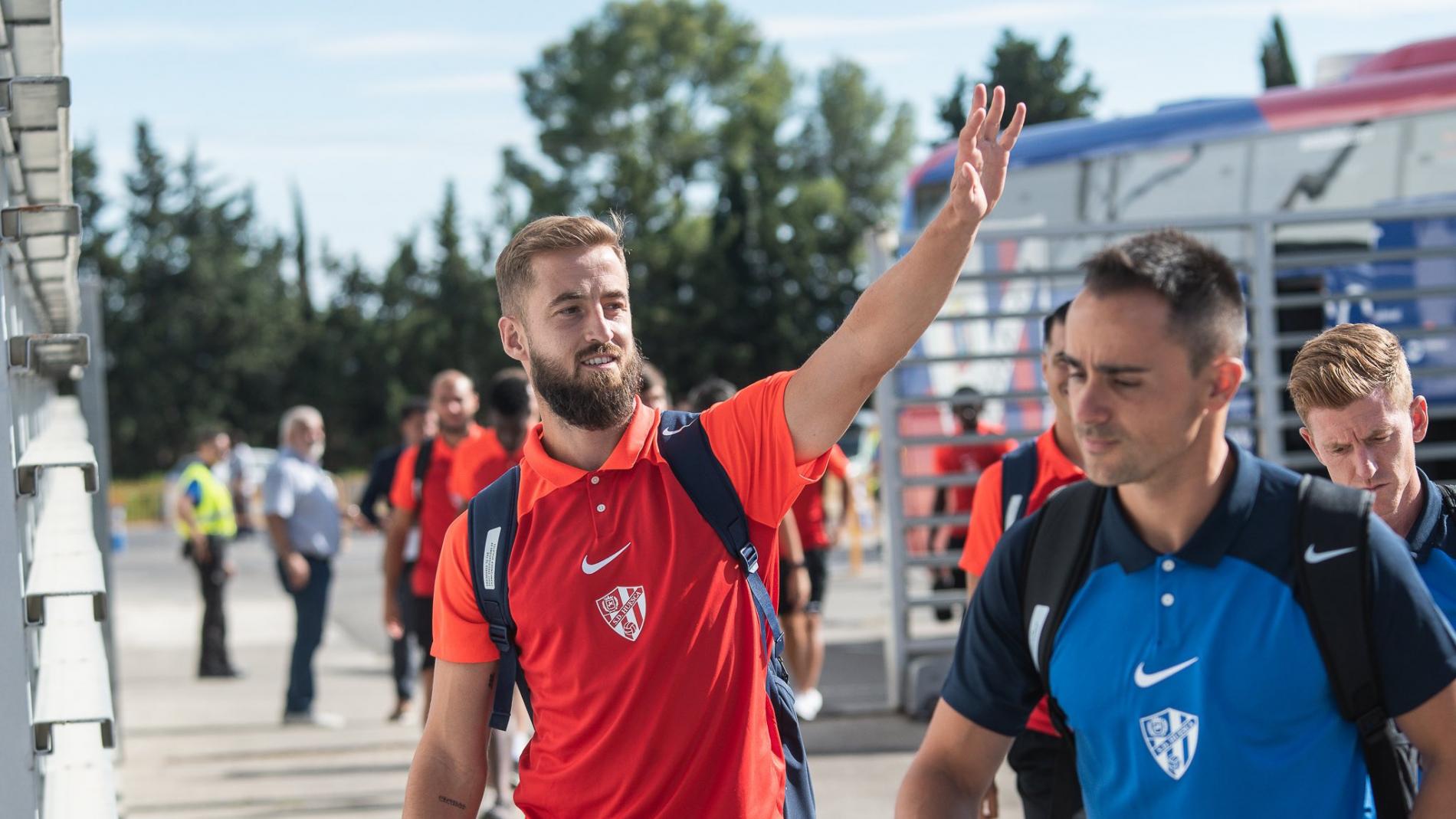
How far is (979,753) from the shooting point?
2408 millimetres

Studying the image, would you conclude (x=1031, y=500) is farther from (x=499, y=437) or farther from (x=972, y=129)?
(x=499, y=437)

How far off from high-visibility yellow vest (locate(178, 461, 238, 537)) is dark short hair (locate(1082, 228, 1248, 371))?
12.1m

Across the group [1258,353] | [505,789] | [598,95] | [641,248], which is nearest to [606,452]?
[505,789]

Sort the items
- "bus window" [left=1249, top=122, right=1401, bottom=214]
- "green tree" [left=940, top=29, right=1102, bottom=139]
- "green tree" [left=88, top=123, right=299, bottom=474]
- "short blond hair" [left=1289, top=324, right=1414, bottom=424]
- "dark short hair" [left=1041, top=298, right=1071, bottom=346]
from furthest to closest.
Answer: "green tree" [left=88, top=123, right=299, bottom=474] → "green tree" [left=940, top=29, right=1102, bottom=139] → "bus window" [left=1249, top=122, right=1401, bottom=214] → "dark short hair" [left=1041, top=298, right=1071, bottom=346] → "short blond hair" [left=1289, top=324, right=1414, bottom=424]

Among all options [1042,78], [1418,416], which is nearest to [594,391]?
[1418,416]

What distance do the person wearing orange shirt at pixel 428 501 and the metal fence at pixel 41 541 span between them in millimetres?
4002

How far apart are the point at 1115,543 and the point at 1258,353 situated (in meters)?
7.68

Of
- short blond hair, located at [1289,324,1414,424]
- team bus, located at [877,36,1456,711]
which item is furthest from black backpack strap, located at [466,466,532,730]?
team bus, located at [877,36,1456,711]

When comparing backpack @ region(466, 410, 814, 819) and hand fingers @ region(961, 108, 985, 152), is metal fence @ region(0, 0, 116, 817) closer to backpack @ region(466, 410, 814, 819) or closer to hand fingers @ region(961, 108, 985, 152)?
backpack @ region(466, 410, 814, 819)

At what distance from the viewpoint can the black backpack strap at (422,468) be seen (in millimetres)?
8602

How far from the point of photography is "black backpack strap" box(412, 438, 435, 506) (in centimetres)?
860

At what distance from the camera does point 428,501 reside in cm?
851

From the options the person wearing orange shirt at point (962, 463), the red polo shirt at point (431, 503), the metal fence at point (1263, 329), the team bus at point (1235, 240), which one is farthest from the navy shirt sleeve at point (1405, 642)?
the person wearing orange shirt at point (962, 463)

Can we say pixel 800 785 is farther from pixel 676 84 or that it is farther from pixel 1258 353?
pixel 676 84
